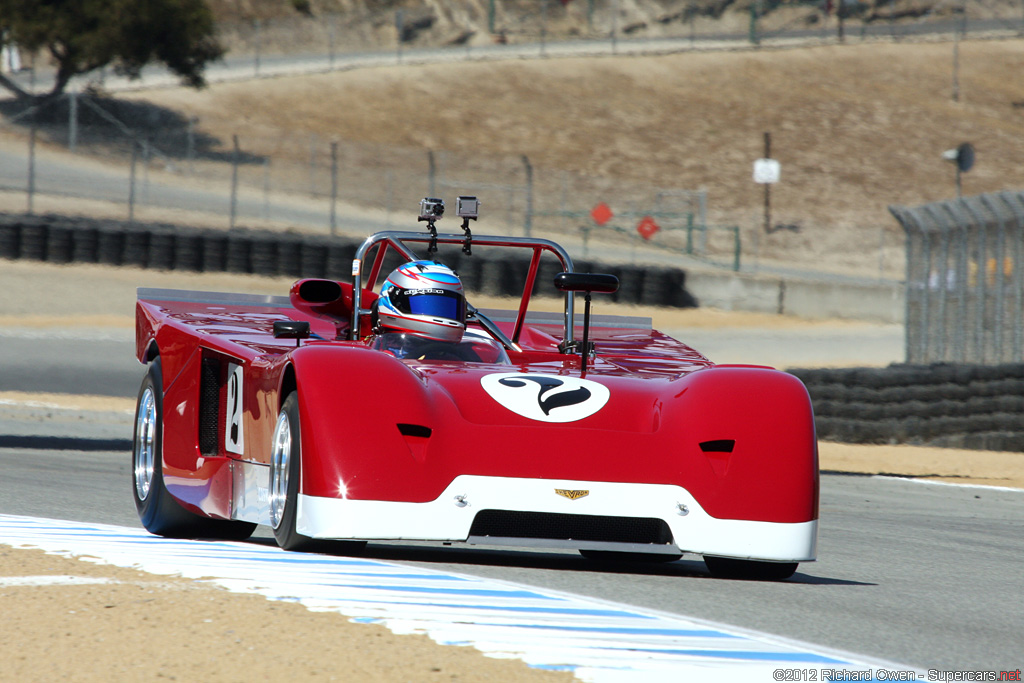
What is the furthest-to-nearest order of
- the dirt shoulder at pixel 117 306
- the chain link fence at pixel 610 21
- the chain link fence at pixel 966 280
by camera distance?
1. the chain link fence at pixel 610 21
2. the dirt shoulder at pixel 117 306
3. the chain link fence at pixel 966 280

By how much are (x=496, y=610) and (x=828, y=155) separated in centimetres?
4531

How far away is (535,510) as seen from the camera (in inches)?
200

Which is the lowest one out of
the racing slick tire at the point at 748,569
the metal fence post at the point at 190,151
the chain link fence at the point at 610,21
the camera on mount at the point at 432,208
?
the racing slick tire at the point at 748,569

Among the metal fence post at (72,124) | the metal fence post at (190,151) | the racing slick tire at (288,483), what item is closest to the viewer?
the racing slick tire at (288,483)

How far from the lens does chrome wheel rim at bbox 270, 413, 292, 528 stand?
5.32 m

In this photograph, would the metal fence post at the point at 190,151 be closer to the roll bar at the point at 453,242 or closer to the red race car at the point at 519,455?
the roll bar at the point at 453,242

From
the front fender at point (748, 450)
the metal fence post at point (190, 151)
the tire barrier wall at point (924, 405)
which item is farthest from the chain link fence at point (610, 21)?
the front fender at point (748, 450)

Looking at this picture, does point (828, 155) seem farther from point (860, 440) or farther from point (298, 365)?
point (298, 365)

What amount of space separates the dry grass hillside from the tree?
230 centimetres

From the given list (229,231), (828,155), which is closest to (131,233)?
(229,231)

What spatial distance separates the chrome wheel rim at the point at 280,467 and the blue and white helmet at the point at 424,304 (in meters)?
1.08

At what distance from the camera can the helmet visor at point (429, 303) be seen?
6.44m

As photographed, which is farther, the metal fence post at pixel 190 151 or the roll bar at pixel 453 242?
the metal fence post at pixel 190 151

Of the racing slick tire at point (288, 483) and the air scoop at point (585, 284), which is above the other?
the air scoop at point (585, 284)
